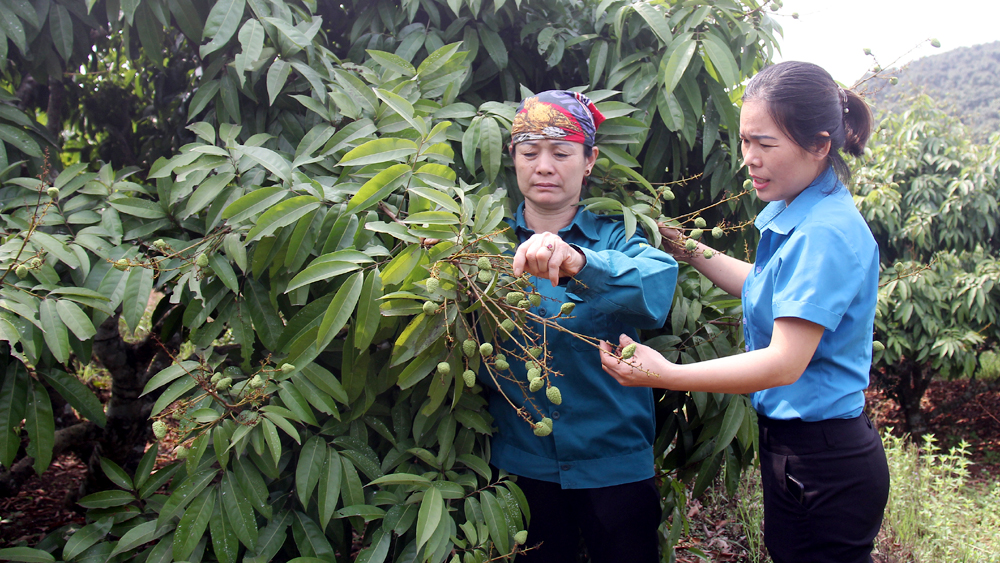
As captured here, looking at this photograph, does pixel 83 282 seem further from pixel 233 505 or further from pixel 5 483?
pixel 5 483

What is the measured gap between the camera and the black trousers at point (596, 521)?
1.71 metres

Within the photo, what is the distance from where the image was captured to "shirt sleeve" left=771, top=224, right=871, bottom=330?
1.25m

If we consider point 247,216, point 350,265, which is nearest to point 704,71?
point 350,265

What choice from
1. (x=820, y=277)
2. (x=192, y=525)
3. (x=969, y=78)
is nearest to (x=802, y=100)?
(x=820, y=277)

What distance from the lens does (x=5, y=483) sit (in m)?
2.32

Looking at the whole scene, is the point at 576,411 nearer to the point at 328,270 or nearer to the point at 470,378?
the point at 470,378

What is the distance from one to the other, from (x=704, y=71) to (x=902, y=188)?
16.0 feet

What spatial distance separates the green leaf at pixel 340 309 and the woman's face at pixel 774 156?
909 mm

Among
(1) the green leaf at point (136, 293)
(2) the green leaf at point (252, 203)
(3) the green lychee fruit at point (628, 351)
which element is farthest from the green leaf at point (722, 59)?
(1) the green leaf at point (136, 293)

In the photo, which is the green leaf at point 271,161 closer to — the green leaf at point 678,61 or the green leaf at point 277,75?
the green leaf at point 277,75

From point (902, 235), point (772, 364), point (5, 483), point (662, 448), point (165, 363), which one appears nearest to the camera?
point (772, 364)

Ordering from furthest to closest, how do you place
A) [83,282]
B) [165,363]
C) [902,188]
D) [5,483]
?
[902,188] < [165,363] < [5,483] < [83,282]

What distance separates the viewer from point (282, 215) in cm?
150

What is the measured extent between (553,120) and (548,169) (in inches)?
5.1
